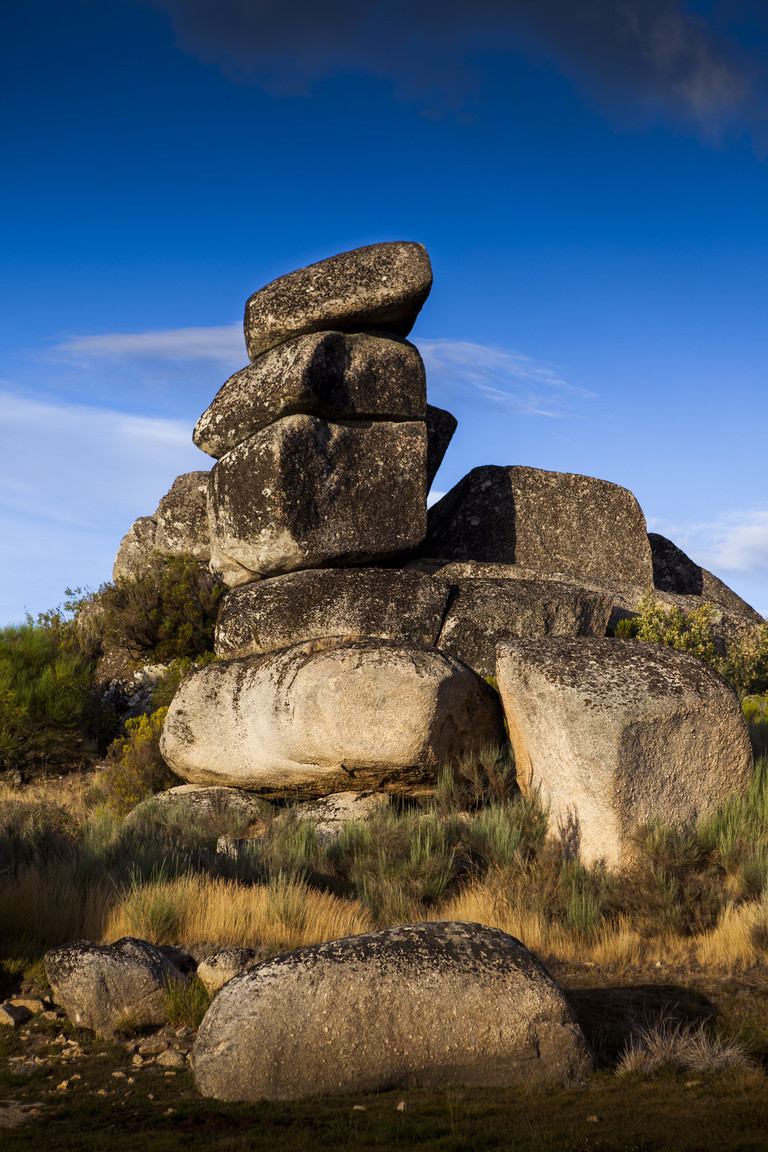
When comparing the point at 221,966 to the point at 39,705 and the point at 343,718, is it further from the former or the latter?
the point at 39,705

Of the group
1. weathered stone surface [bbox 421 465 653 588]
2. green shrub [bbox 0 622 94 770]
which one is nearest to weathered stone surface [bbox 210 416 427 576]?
weathered stone surface [bbox 421 465 653 588]

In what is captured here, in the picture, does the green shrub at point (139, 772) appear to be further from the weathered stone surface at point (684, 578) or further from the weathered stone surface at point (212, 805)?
the weathered stone surface at point (684, 578)

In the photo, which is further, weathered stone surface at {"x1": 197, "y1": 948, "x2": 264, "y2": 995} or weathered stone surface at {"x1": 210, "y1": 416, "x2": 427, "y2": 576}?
weathered stone surface at {"x1": 210, "y1": 416, "x2": 427, "y2": 576}

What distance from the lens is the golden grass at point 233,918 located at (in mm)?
6457

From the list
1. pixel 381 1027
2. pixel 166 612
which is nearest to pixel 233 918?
pixel 381 1027

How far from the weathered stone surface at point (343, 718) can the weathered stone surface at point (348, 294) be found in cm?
581

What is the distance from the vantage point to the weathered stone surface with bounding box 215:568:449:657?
1277cm

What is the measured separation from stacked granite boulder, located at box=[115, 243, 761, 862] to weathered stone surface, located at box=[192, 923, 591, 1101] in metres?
3.39

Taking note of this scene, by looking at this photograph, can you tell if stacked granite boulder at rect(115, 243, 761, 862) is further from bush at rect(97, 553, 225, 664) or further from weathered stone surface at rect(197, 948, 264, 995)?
weathered stone surface at rect(197, 948, 264, 995)

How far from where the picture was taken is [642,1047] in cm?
484

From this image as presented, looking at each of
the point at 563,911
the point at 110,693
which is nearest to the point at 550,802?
the point at 563,911

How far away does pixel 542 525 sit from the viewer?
1620cm

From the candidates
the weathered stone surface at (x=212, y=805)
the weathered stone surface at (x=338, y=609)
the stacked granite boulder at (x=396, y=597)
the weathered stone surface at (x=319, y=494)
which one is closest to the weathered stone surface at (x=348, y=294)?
the stacked granite boulder at (x=396, y=597)

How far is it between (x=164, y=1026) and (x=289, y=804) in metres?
5.37
